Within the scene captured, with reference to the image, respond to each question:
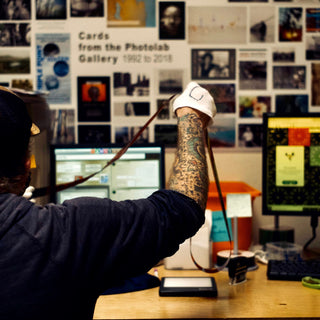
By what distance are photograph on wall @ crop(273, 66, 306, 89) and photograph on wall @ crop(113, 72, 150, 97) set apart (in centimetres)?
54

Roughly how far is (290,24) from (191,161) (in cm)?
117

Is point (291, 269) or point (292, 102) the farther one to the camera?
point (292, 102)

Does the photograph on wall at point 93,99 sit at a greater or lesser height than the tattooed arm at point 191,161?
greater

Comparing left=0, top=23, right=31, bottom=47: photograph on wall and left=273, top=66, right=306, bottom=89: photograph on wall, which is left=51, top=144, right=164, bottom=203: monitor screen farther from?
left=273, top=66, right=306, bottom=89: photograph on wall

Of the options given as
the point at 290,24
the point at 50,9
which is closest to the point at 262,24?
the point at 290,24

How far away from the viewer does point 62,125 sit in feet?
5.84

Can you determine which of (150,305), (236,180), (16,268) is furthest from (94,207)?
(236,180)

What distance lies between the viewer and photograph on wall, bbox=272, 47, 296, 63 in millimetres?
1790

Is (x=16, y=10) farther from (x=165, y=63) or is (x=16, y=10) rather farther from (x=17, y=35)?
(x=165, y=63)

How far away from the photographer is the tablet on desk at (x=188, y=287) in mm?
1209

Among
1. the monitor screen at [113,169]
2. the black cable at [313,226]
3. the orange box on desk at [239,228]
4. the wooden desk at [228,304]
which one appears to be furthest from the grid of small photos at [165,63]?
the wooden desk at [228,304]

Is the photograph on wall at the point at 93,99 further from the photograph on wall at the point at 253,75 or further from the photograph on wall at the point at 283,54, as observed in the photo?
the photograph on wall at the point at 283,54

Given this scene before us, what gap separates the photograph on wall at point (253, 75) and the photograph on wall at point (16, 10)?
0.91 metres

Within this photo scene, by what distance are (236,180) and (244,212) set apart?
13.5 inches
